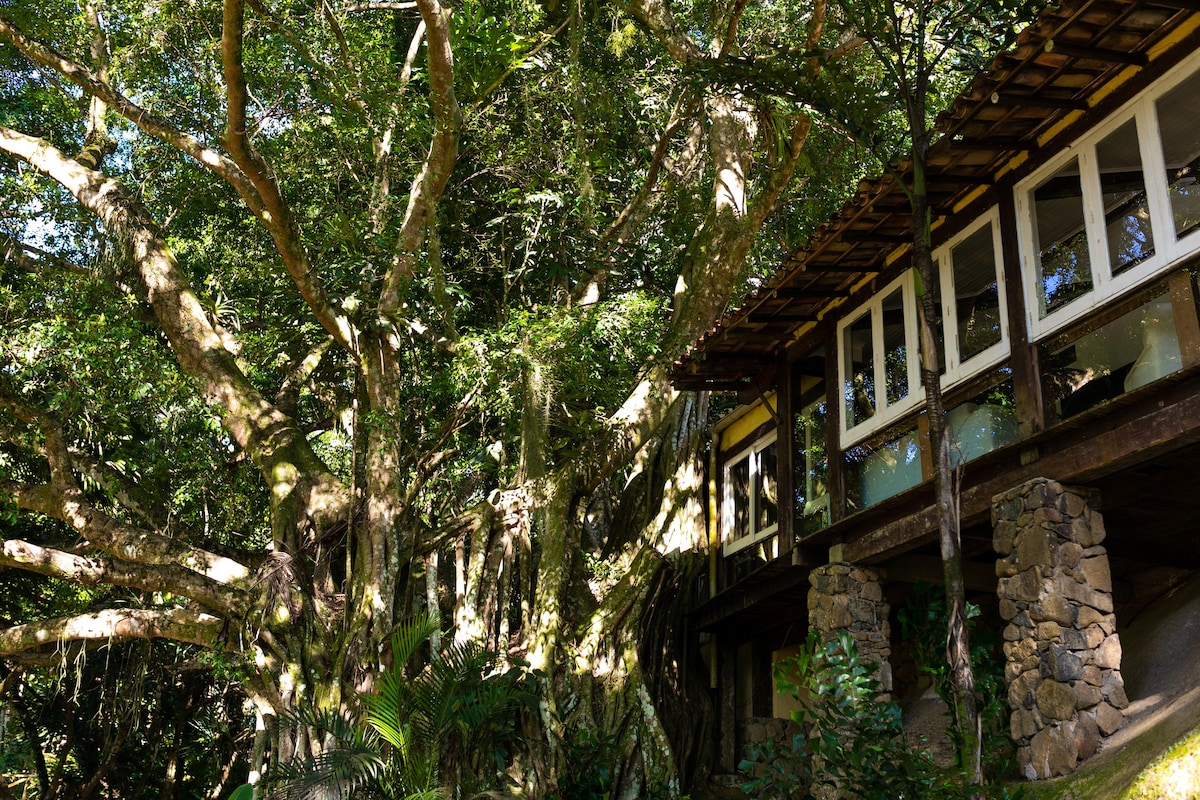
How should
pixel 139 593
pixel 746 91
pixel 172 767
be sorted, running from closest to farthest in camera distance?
pixel 746 91 → pixel 139 593 → pixel 172 767

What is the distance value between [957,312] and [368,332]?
4.99 m

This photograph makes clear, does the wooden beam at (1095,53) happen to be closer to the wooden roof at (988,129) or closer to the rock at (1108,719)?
the wooden roof at (988,129)

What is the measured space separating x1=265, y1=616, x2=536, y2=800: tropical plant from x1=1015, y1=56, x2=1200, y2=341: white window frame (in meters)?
4.87

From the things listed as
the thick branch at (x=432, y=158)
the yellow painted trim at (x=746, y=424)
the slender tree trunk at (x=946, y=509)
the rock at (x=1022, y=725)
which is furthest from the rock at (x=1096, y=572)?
the thick branch at (x=432, y=158)

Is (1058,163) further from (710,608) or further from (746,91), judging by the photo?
(710,608)

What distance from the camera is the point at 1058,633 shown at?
242 inches

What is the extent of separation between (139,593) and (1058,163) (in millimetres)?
10705

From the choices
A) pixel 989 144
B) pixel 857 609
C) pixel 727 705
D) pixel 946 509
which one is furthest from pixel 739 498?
pixel 946 509

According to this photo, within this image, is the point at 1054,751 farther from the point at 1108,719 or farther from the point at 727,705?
the point at 727,705

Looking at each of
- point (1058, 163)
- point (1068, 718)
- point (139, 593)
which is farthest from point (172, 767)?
point (1058, 163)

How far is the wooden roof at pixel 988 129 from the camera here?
5.71m

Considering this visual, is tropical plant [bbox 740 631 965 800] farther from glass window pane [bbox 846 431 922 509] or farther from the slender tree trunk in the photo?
glass window pane [bbox 846 431 922 509]

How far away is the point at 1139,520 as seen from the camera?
762cm

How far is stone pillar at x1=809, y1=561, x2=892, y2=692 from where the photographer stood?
8414mm
